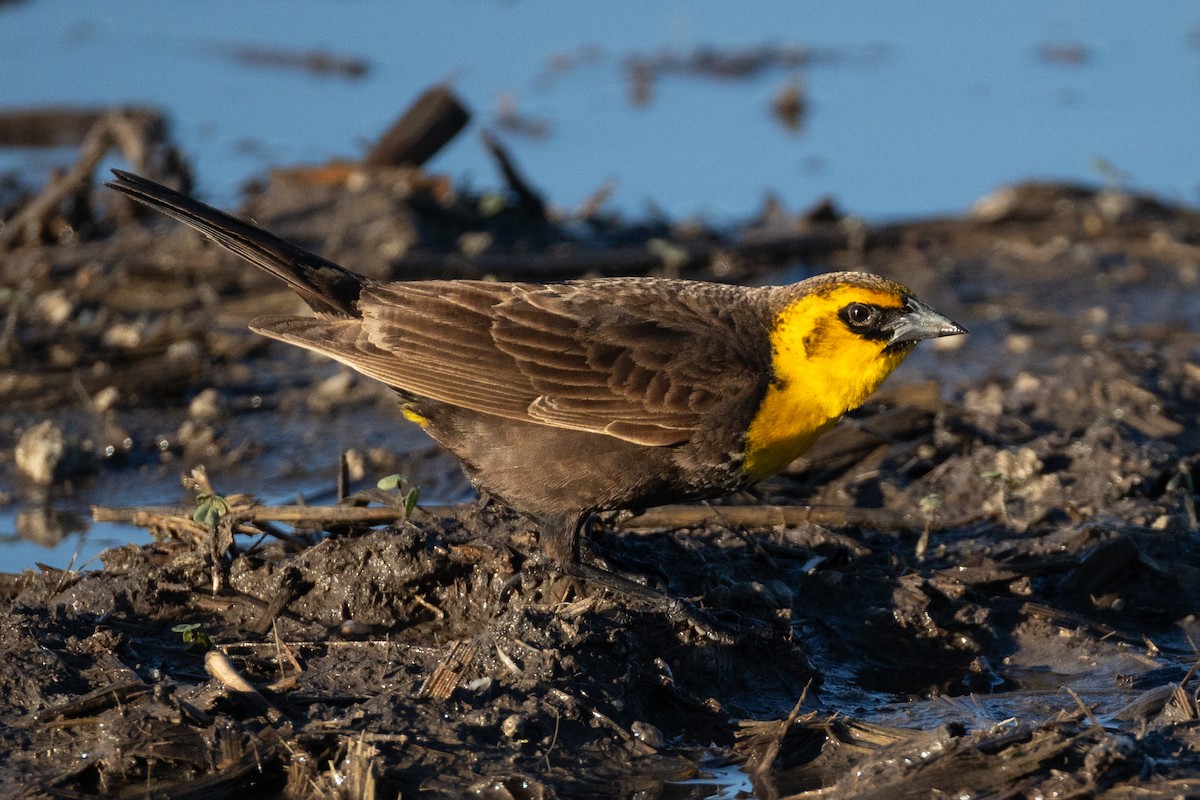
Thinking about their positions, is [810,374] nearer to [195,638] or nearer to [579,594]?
[579,594]

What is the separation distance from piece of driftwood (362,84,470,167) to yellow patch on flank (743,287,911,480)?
573 cm

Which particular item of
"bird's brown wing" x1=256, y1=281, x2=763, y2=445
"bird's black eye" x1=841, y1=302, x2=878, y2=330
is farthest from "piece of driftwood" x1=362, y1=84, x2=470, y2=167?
"bird's black eye" x1=841, y1=302, x2=878, y2=330

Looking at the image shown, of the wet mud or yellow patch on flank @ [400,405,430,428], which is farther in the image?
yellow patch on flank @ [400,405,430,428]

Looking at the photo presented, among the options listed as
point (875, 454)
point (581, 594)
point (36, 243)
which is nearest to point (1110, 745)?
point (581, 594)

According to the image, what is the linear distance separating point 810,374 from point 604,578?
1164 millimetres

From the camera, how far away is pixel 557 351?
648cm

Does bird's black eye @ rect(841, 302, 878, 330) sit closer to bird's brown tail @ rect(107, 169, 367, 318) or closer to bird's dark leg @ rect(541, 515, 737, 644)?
bird's dark leg @ rect(541, 515, 737, 644)

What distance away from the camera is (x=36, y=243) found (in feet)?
36.6

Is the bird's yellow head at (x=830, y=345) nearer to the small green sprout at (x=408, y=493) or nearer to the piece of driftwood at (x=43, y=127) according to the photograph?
the small green sprout at (x=408, y=493)

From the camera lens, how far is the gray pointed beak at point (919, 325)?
255 inches

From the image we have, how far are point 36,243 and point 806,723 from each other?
7.42 m

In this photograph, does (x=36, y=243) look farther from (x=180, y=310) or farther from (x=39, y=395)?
(x=39, y=395)

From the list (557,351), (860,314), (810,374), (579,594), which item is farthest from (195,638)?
(860,314)

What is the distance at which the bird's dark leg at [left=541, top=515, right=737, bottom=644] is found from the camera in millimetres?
6152
